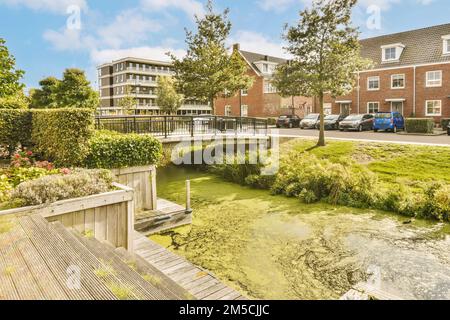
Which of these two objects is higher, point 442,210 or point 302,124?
point 302,124

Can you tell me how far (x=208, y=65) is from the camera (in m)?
22.5

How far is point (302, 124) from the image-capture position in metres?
32.0

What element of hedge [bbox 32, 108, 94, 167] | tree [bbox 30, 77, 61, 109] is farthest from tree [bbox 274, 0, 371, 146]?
tree [bbox 30, 77, 61, 109]

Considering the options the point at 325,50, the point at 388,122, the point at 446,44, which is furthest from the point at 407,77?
the point at 325,50

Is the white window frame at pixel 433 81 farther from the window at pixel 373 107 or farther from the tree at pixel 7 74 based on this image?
the tree at pixel 7 74

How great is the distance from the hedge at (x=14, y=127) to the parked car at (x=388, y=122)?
2513cm

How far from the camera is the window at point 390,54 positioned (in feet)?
116

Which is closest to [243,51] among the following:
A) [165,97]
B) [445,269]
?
[165,97]

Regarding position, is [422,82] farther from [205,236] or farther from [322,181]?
[205,236]

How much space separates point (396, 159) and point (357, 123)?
12.2 m

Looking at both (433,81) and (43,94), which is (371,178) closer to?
(433,81)

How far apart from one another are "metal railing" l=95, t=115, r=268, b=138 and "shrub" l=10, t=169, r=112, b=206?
308 inches

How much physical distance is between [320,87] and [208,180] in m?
8.30

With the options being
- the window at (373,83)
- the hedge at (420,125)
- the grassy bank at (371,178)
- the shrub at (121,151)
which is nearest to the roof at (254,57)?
the window at (373,83)
